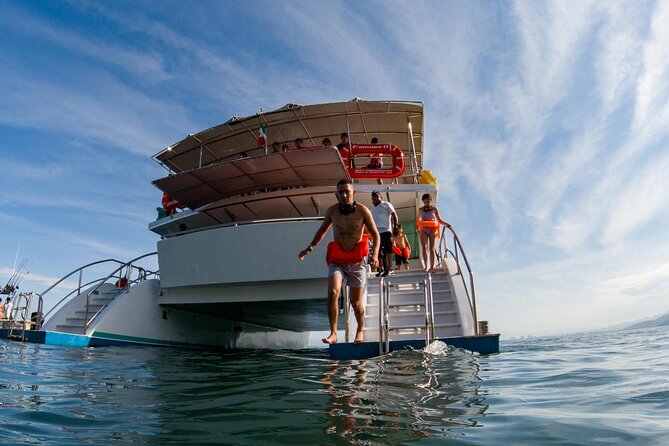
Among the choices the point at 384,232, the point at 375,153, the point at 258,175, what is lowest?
the point at 384,232

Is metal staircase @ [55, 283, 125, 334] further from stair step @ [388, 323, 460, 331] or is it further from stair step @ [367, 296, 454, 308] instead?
stair step @ [388, 323, 460, 331]

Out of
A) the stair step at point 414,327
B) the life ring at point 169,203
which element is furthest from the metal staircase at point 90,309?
the stair step at point 414,327

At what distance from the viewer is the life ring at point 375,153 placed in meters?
10.7

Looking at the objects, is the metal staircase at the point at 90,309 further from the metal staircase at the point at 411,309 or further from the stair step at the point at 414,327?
the stair step at the point at 414,327

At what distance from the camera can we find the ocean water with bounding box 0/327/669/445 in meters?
2.03

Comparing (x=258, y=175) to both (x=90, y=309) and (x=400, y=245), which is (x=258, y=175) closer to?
(x=400, y=245)

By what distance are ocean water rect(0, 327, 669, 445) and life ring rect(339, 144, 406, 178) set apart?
22.0ft

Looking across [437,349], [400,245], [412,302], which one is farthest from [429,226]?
[437,349]

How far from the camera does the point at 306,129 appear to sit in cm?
1316

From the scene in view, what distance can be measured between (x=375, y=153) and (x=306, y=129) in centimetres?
311

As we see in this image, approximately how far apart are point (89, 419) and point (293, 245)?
6755mm

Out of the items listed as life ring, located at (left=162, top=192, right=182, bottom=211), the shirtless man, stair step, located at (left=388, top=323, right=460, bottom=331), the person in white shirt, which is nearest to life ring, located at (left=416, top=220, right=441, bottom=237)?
the person in white shirt

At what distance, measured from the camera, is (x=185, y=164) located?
563 inches

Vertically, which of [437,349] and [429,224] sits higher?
[429,224]
